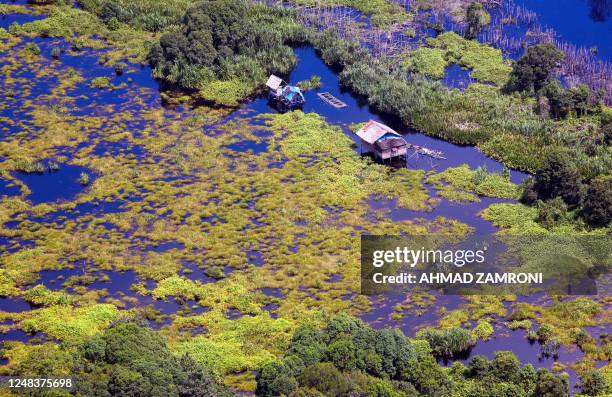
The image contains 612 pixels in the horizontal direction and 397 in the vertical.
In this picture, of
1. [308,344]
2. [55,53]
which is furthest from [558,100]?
[55,53]

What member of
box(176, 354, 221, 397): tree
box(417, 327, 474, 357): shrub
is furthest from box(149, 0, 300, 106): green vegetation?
box(176, 354, 221, 397): tree

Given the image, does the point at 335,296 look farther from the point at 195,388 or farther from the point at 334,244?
the point at 195,388

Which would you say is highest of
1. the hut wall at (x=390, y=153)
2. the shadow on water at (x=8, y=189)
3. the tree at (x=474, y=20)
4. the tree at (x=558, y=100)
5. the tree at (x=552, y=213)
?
the tree at (x=474, y=20)

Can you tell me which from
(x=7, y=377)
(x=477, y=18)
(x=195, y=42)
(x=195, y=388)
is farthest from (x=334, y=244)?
(x=477, y=18)

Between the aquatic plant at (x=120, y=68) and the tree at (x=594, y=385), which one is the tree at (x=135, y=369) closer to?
the tree at (x=594, y=385)

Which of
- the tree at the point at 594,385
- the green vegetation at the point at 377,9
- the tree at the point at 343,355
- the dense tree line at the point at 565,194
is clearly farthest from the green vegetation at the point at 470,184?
the green vegetation at the point at 377,9

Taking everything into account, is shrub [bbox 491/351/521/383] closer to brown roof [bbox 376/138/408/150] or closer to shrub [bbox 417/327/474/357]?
shrub [bbox 417/327/474/357]
